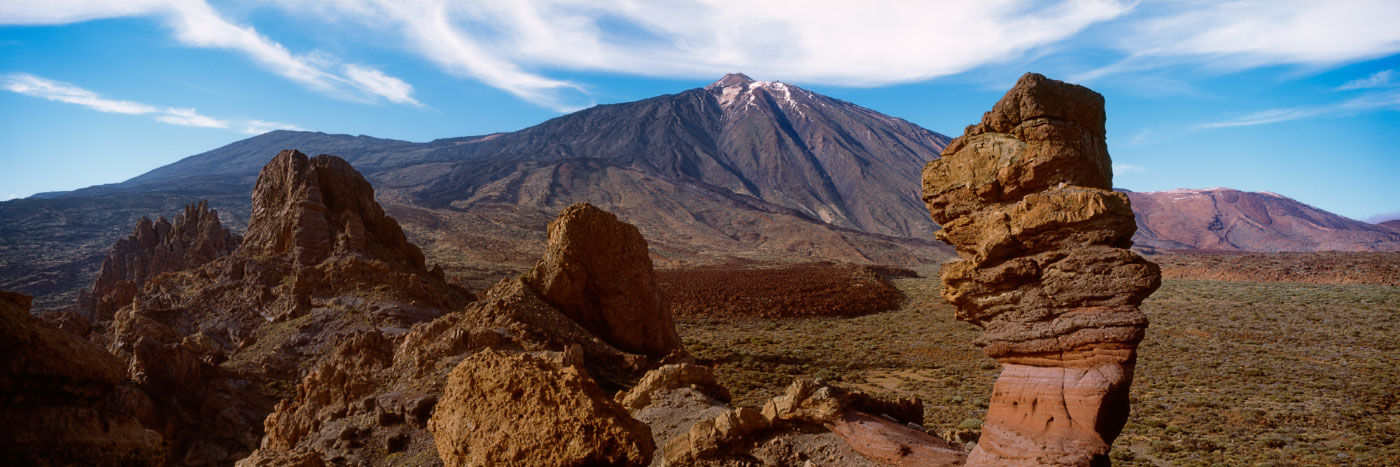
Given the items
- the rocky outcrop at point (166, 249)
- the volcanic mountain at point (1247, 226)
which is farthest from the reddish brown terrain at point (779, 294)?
the volcanic mountain at point (1247, 226)

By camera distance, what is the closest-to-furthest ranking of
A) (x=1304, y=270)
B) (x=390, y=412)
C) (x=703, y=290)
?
(x=390, y=412)
(x=703, y=290)
(x=1304, y=270)

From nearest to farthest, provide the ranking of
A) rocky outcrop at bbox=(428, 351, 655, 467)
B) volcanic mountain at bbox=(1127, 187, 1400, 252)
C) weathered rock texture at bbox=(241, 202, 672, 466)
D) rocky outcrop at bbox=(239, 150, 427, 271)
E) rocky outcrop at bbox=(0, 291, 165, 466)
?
rocky outcrop at bbox=(428, 351, 655, 467)
weathered rock texture at bbox=(241, 202, 672, 466)
rocky outcrop at bbox=(0, 291, 165, 466)
rocky outcrop at bbox=(239, 150, 427, 271)
volcanic mountain at bbox=(1127, 187, 1400, 252)

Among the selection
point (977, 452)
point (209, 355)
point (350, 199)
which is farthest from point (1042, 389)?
point (350, 199)

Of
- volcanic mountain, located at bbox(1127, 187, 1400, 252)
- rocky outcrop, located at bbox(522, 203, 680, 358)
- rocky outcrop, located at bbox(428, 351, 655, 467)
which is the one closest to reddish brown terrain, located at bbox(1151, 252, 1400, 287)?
rocky outcrop, located at bbox(522, 203, 680, 358)

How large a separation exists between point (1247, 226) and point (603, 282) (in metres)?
206

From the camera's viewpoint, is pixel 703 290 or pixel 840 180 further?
pixel 840 180

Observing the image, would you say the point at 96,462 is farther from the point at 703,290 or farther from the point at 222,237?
the point at 703,290

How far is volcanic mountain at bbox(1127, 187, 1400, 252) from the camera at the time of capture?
151 metres

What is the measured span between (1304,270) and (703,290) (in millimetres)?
42163

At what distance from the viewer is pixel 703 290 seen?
41812 mm

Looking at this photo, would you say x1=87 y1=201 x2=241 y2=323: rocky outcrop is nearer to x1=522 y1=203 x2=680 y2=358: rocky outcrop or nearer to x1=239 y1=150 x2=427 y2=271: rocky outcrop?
x1=239 y1=150 x2=427 y2=271: rocky outcrop

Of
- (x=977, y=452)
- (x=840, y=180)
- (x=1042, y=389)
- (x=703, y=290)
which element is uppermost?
(x=840, y=180)

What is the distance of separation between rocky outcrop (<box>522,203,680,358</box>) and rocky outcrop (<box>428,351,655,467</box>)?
9550mm

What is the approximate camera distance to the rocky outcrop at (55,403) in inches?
190
